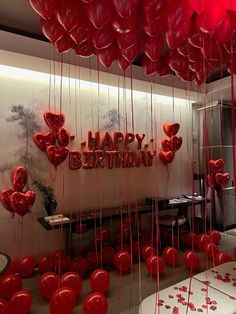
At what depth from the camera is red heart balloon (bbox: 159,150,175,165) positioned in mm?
4617

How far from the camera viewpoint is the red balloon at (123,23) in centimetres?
179

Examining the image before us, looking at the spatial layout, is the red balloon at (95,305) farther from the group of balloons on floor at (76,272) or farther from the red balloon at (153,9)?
the red balloon at (153,9)

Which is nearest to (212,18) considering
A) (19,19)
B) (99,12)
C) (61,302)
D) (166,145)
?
(99,12)

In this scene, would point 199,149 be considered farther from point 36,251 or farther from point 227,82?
point 36,251

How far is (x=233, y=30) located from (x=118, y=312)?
2.60 metres

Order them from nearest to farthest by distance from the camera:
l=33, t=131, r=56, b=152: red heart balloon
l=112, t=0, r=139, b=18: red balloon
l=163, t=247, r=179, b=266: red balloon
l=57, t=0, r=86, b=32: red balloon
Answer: l=112, t=0, r=139, b=18: red balloon → l=57, t=0, r=86, b=32: red balloon → l=163, t=247, r=179, b=266: red balloon → l=33, t=131, r=56, b=152: red heart balloon

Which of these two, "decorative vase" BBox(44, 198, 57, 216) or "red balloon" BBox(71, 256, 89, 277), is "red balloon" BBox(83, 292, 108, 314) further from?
"decorative vase" BBox(44, 198, 57, 216)

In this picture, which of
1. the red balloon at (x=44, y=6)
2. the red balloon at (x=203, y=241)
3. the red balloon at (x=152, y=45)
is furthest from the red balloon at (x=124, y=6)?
the red balloon at (x=203, y=241)

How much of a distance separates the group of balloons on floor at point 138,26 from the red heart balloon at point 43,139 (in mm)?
1423

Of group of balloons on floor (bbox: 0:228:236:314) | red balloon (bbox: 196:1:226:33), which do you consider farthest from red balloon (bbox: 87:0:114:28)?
group of balloons on floor (bbox: 0:228:236:314)

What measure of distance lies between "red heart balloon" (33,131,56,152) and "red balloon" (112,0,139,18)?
2055mm

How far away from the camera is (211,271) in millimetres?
2621

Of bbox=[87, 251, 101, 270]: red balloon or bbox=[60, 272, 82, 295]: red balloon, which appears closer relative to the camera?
bbox=[60, 272, 82, 295]: red balloon

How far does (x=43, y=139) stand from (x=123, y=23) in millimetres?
1977
